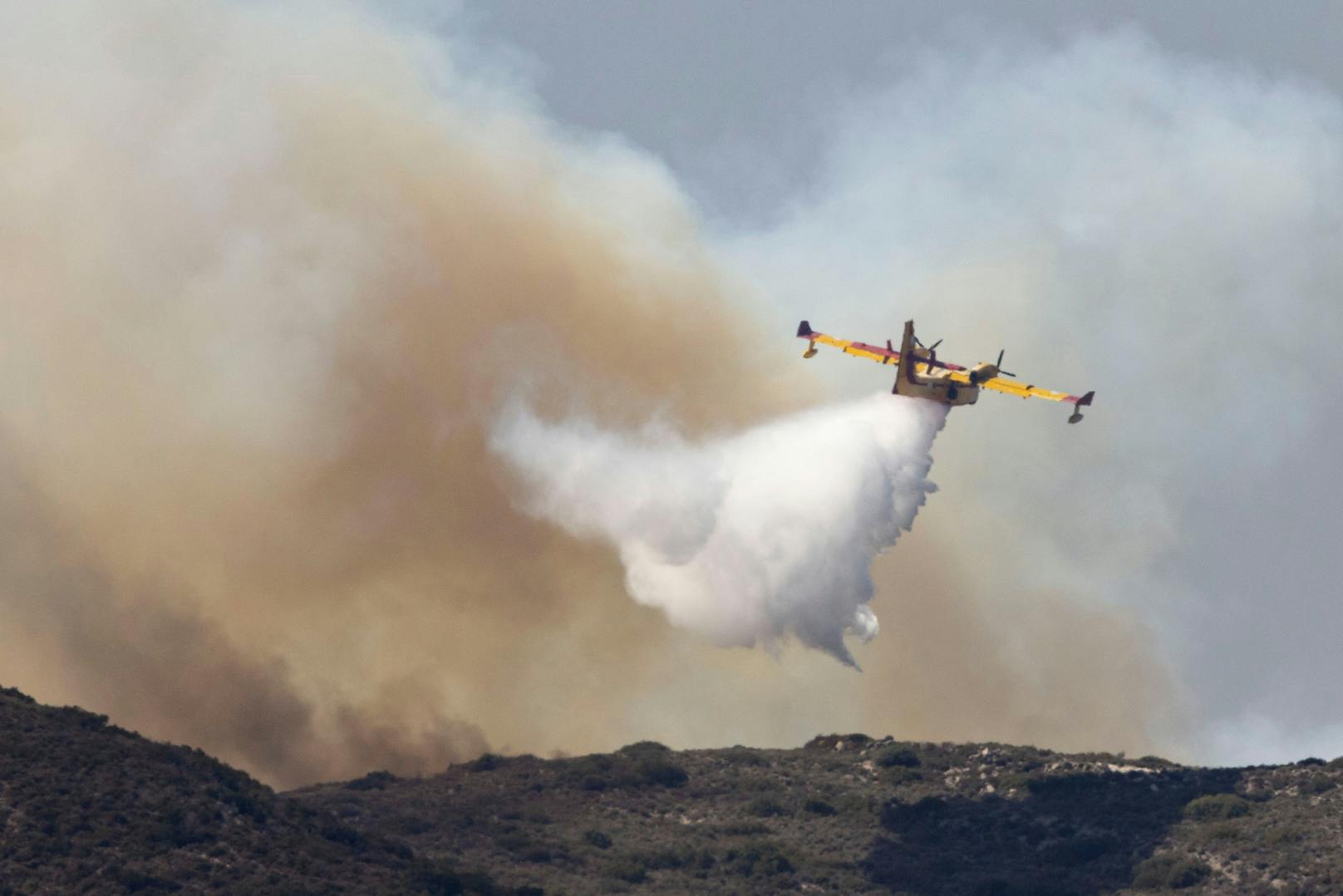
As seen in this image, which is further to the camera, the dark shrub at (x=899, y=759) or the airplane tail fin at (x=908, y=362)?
the dark shrub at (x=899, y=759)

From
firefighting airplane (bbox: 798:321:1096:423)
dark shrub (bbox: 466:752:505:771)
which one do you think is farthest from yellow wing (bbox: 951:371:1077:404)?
dark shrub (bbox: 466:752:505:771)

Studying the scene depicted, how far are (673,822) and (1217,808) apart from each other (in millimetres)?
27278

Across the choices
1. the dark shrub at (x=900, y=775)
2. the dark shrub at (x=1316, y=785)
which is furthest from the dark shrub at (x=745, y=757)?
the dark shrub at (x=1316, y=785)

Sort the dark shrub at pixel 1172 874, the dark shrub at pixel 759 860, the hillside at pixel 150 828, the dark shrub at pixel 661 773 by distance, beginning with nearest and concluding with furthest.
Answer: the hillside at pixel 150 828, the dark shrub at pixel 1172 874, the dark shrub at pixel 759 860, the dark shrub at pixel 661 773

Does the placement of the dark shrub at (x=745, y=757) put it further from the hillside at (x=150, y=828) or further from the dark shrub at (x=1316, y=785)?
the dark shrub at (x=1316, y=785)

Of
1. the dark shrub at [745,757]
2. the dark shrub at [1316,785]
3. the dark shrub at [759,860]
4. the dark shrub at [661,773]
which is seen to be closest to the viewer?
the dark shrub at [759,860]

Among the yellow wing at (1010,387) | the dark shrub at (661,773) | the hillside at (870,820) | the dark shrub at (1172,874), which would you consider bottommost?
the dark shrub at (1172,874)

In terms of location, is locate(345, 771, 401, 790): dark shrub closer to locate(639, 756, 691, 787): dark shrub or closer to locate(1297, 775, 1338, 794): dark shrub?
locate(639, 756, 691, 787): dark shrub

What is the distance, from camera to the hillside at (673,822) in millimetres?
114500

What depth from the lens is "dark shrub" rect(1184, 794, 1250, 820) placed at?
133 meters

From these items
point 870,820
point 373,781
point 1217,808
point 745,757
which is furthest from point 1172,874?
point 373,781

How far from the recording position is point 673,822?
452 ft

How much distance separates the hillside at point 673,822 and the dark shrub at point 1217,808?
0.46ft

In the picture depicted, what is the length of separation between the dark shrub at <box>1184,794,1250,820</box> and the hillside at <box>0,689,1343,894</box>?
140mm
